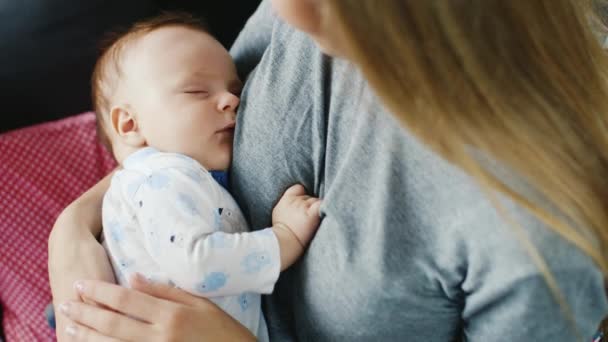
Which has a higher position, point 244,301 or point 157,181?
point 157,181

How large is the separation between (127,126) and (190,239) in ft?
1.00

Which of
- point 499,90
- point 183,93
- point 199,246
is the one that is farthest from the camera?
point 183,93

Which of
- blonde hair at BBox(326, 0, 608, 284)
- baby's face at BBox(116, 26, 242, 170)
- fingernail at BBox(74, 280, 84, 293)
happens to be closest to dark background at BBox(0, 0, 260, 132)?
baby's face at BBox(116, 26, 242, 170)

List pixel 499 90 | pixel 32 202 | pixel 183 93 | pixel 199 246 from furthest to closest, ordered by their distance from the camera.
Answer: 1. pixel 32 202
2. pixel 183 93
3. pixel 199 246
4. pixel 499 90

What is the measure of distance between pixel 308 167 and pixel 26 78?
0.81 metres

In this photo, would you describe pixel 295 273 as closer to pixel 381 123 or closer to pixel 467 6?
pixel 381 123

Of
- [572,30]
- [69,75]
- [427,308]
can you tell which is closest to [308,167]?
[427,308]

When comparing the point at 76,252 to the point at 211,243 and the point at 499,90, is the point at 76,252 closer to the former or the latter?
the point at 211,243

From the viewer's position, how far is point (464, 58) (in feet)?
1.91

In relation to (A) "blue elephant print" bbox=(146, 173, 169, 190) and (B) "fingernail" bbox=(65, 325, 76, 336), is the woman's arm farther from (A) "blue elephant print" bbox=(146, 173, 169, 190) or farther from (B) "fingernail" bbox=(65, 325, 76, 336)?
(A) "blue elephant print" bbox=(146, 173, 169, 190)

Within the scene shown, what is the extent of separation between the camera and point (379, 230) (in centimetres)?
65

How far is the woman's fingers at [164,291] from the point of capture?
2.57 ft

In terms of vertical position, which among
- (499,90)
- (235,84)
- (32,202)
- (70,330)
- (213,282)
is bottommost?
(32,202)

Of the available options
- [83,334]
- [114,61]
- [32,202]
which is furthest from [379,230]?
[32,202]
